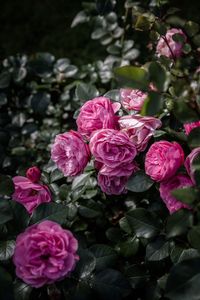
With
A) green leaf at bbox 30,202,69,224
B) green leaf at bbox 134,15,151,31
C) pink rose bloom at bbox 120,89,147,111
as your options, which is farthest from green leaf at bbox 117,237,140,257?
green leaf at bbox 134,15,151,31

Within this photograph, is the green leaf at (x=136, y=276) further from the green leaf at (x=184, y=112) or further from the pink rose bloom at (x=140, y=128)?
the green leaf at (x=184, y=112)

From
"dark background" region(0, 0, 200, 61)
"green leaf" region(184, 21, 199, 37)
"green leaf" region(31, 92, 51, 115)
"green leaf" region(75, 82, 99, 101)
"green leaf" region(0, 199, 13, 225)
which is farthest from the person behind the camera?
"dark background" region(0, 0, 200, 61)

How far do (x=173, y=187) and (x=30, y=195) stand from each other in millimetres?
→ 353

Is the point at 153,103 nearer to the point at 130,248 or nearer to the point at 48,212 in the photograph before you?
the point at 48,212

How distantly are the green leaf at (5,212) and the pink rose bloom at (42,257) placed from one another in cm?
8

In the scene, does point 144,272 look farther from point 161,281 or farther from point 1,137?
point 1,137

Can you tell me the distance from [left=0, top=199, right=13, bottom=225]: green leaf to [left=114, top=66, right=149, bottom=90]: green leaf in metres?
Result: 0.38

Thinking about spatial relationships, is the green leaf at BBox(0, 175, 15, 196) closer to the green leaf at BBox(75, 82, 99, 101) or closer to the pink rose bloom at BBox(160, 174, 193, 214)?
the pink rose bloom at BBox(160, 174, 193, 214)

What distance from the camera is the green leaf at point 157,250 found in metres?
1.13

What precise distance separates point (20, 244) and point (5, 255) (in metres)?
Result: 0.11

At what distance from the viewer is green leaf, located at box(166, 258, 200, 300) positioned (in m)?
0.89

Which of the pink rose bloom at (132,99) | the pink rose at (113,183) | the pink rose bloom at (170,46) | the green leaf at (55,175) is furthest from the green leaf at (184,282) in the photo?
the pink rose bloom at (170,46)

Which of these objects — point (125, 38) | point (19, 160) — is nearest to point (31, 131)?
point (19, 160)

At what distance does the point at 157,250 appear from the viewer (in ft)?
3.75
